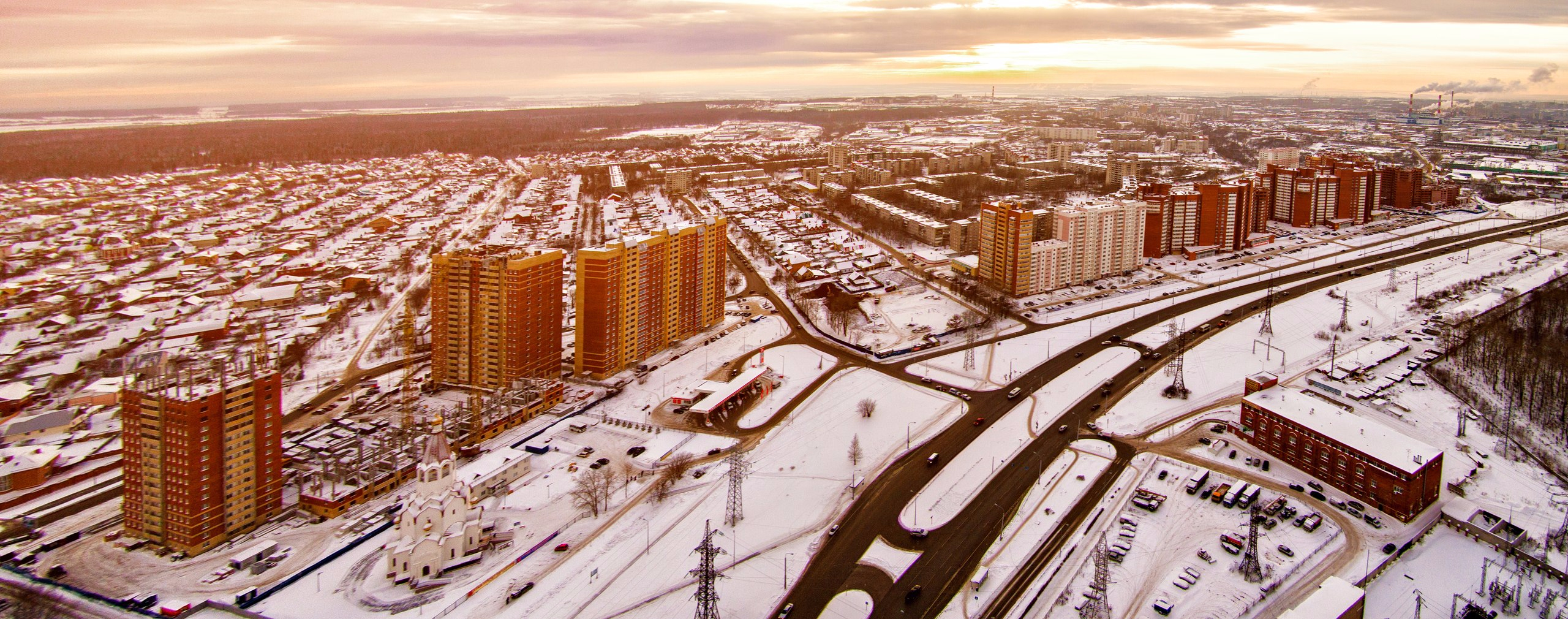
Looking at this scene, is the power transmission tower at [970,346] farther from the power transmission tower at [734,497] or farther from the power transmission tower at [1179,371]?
the power transmission tower at [734,497]

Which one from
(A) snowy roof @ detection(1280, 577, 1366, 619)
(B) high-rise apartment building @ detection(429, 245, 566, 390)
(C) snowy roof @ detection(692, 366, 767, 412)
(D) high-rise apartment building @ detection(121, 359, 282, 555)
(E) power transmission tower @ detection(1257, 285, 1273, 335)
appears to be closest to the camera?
(A) snowy roof @ detection(1280, 577, 1366, 619)

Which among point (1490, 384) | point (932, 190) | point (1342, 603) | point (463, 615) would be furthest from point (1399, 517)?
point (932, 190)

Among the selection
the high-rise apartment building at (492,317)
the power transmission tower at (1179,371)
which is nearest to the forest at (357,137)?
the high-rise apartment building at (492,317)

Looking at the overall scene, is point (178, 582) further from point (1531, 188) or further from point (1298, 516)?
point (1531, 188)

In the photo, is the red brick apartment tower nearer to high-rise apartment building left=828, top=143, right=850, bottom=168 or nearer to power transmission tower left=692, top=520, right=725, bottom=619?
power transmission tower left=692, top=520, right=725, bottom=619

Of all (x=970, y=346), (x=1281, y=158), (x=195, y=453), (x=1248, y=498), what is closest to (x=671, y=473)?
(x=195, y=453)

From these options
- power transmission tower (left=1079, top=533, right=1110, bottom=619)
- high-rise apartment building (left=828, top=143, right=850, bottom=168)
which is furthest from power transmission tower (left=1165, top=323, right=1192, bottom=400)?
high-rise apartment building (left=828, top=143, right=850, bottom=168)

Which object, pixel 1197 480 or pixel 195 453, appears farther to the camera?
pixel 1197 480

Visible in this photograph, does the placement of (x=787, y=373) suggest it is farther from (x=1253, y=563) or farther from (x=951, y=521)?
(x=1253, y=563)
